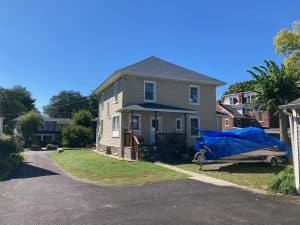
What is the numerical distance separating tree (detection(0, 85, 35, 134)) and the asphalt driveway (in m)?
60.7

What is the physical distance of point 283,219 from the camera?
7.54 metres

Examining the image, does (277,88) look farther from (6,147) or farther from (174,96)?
(6,147)

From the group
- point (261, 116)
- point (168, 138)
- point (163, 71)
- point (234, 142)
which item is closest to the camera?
point (234, 142)

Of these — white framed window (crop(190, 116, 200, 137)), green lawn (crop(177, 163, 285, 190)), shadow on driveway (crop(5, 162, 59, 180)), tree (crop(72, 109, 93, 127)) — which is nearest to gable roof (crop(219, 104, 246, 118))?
tree (crop(72, 109, 93, 127))

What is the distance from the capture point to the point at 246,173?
51.9 feet

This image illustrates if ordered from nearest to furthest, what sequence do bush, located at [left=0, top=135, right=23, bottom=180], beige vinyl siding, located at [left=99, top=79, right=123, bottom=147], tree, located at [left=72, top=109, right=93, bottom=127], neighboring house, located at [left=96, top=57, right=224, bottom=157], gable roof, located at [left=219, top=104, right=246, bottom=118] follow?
bush, located at [left=0, top=135, right=23, bottom=180] → neighboring house, located at [left=96, top=57, right=224, bottom=157] → beige vinyl siding, located at [left=99, top=79, right=123, bottom=147] → tree, located at [left=72, top=109, right=93, bottom=127] → gable roof, located at [left=219, top=104, right=246, bottom=118]

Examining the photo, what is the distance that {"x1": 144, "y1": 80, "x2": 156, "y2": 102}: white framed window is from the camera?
83.8 feet

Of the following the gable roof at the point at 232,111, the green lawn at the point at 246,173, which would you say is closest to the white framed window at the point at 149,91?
the green lawn at the point at 246,173

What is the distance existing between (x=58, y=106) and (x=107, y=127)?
7010cm

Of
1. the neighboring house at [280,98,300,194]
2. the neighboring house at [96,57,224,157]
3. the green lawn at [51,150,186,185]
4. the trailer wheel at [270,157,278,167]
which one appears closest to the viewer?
the neighboring house at [280,98,300,194]

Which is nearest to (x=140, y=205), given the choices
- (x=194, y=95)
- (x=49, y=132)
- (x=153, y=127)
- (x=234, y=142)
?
(x=234, y=142)

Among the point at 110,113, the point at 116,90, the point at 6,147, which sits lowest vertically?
the point at 6,147

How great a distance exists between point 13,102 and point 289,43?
208ft

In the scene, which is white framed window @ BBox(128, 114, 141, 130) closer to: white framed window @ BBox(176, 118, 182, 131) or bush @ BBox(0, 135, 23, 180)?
white framed window @ BBox(176, 118, 182, 131)
